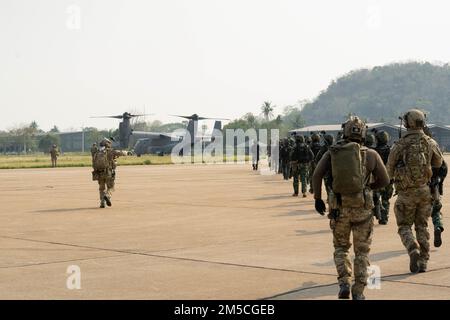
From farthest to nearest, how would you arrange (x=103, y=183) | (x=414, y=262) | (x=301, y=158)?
(x=301, y=158)
(x=103, y=183)
(x=414, y=262)

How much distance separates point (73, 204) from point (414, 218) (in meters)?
12.0

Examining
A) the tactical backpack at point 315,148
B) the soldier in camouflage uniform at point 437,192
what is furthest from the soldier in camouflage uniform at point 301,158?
the soldier in camouflage uniform at point 437,192

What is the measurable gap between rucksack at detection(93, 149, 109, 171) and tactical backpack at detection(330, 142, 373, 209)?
11302 millimetres

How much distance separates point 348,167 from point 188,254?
3639mm

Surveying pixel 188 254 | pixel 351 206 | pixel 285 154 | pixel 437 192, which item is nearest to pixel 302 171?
pixel 285 154

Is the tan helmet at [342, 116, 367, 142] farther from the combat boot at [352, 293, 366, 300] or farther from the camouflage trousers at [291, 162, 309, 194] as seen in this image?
the camouflage trousers at [291, 162, 309, 194]

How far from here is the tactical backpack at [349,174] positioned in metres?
6.95

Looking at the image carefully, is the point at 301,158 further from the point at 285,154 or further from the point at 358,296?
the point at 358,296

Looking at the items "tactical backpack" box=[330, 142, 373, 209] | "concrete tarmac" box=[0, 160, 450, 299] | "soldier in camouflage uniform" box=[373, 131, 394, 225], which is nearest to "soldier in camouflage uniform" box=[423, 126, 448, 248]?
"concrete tarmac" box=[0, 160, 450, 299]

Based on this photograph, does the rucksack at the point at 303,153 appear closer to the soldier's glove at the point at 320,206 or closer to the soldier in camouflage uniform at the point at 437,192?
the soldier in camouflage uniform at the point at 437,192

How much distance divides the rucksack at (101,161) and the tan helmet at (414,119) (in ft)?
33.9

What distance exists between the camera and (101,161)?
17609 mm

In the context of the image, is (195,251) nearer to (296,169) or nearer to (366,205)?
(366,205)
